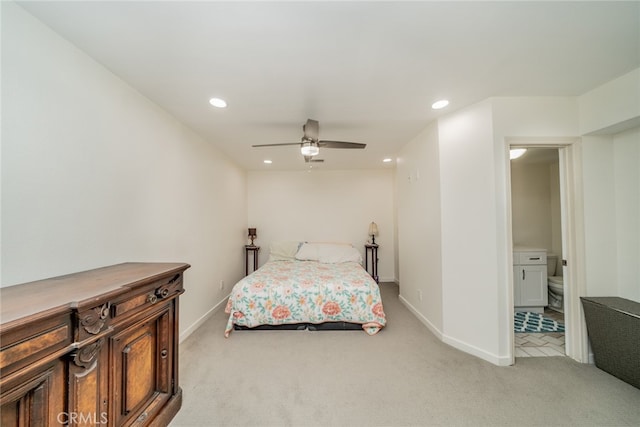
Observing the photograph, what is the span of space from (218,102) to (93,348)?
1979 mm

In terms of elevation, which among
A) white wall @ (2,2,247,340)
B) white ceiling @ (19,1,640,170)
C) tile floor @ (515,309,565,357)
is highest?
white ceiling @ (19,1,640,170)

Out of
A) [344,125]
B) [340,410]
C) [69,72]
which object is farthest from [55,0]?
[340,410]

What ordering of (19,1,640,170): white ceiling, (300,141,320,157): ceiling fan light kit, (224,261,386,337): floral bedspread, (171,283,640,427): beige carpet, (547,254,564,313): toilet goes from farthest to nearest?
(547,254,564,313): toilet < (224,261,386,337): floral bedspread < (300,141,320,157): ceiling fan light kit < (171,283,640,427): beige carpet < (19,1,640,170): white ceiling

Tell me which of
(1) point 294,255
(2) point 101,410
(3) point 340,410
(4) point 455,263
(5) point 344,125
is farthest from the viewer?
(1) point 294,255

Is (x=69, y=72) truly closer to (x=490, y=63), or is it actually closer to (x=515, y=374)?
(x=490, y=63)

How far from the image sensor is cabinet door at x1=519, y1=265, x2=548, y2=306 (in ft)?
10.6

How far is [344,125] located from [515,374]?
2.87m

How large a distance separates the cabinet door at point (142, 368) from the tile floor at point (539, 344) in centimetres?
306

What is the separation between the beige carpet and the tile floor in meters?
0.11

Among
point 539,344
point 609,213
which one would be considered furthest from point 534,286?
point 609,213

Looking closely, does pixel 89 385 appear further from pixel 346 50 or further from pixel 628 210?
pixel 628 210

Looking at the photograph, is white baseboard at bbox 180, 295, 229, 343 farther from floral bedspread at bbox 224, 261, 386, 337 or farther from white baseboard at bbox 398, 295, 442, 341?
white baseboard at bbox 398, 295, 442, 341

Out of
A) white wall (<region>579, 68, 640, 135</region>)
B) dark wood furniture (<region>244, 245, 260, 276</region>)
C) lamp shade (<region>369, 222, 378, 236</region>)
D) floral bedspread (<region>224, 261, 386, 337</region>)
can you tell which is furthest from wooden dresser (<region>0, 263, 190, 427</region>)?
lamp shade (<region>369, 222, 378, 236</region>)

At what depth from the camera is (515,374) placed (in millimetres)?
1976
